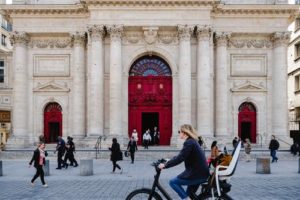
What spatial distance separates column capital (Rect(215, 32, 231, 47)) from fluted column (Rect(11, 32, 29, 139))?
16352mm

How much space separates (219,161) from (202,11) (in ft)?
98.9

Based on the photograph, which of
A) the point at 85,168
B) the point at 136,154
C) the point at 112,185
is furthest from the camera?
the point at 136,154

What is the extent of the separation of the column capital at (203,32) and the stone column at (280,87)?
19.6ft

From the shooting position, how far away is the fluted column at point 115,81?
37.0m

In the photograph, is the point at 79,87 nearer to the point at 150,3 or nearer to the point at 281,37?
the point at 150,3

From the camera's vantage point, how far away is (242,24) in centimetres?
3922

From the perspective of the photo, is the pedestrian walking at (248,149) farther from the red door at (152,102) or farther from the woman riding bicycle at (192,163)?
the woman riding bicycle at (192,163)

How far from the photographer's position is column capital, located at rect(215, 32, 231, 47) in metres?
38.8

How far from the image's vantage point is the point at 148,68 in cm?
4012

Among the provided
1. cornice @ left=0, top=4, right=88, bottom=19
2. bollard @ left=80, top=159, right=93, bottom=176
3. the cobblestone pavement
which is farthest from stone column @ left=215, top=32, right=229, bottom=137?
bollard @ left=80, top=159, right=93, bottom=176

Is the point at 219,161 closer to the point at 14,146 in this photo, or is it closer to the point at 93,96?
the point at 93,96

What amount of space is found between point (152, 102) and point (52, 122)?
902 cm

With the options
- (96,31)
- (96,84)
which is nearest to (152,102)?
(96,84)

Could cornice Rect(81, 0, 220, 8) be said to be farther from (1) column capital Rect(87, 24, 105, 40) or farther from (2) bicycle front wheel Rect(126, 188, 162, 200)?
(2) bicycle front wheel Rect(126, 188, 162, 200)
